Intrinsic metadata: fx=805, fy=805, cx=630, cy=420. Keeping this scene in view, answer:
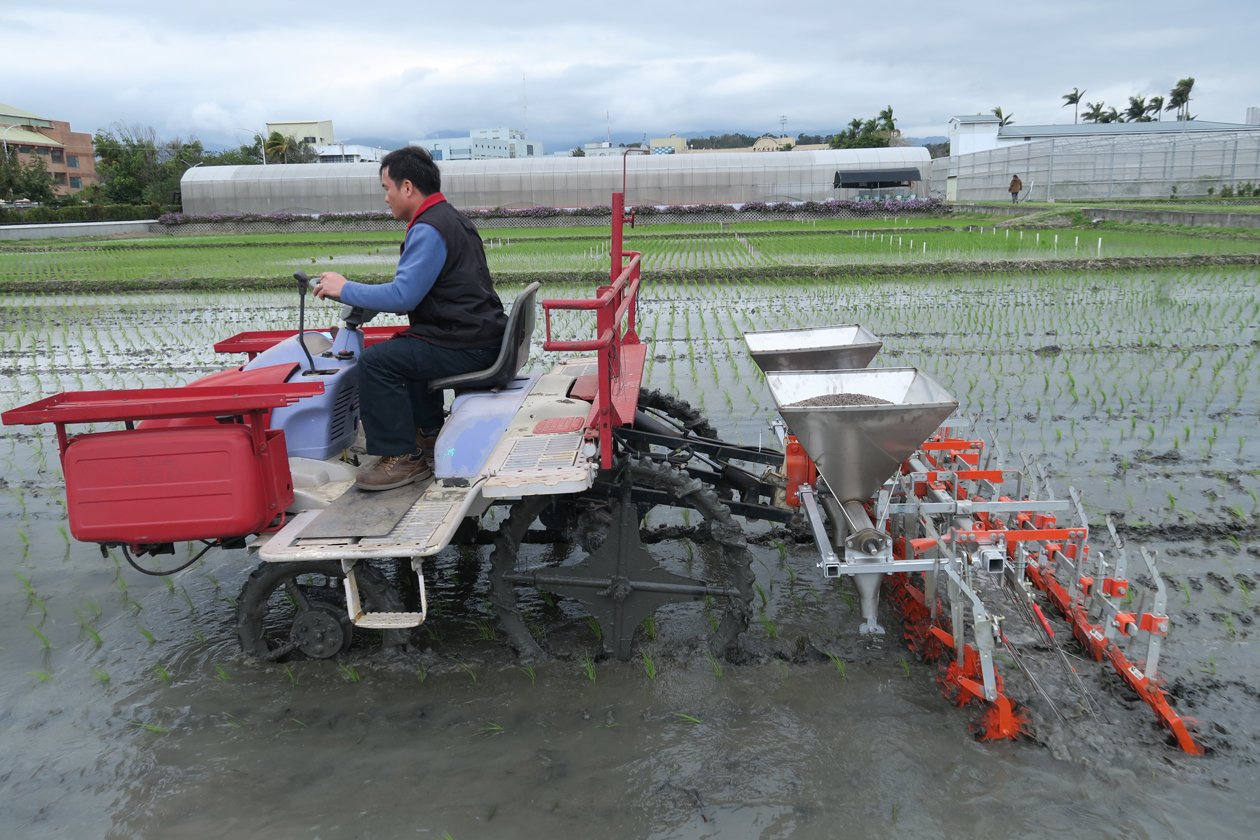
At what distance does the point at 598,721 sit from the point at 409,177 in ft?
8.29

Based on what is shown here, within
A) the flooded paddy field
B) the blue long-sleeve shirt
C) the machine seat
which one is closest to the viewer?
the blue long-sleeve shirt

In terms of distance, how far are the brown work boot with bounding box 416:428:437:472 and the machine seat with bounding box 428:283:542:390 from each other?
1.03 ft

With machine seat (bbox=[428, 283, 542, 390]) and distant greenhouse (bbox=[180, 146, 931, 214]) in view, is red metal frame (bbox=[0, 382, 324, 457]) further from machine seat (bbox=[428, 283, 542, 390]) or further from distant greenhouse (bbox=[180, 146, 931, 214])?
distant greenhouse (bbox=[180, 146, 931, 214])

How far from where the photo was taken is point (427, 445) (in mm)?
4039

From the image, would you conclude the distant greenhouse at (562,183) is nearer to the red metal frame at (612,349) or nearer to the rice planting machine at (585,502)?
the red metal frame at (612,349)

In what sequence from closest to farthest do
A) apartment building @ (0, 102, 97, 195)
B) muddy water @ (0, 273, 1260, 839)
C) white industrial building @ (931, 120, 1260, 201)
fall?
muddy water @ (0, 273, 1260, 839) < white industrial building @ (931, 120, 1260, 201) < apartment building @ (0, 102, 97, 195)

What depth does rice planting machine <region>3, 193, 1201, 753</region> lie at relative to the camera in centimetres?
319

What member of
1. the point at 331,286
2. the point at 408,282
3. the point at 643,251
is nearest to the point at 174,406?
the point at 331,286

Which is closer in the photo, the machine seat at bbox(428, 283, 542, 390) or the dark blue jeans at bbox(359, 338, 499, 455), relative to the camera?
the dark blue jeans at bbox(359, 338, 499, 455)

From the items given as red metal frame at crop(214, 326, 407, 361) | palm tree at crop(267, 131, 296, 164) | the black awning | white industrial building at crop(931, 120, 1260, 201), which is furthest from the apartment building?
A: red metal frame at crop(214, 326, 407, 361)

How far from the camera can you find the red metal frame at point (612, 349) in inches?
123

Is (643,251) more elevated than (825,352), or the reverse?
(643,251)

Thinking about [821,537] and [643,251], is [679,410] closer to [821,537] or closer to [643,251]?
[821,537]

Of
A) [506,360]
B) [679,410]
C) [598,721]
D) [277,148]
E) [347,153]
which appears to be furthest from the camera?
[347,153]
